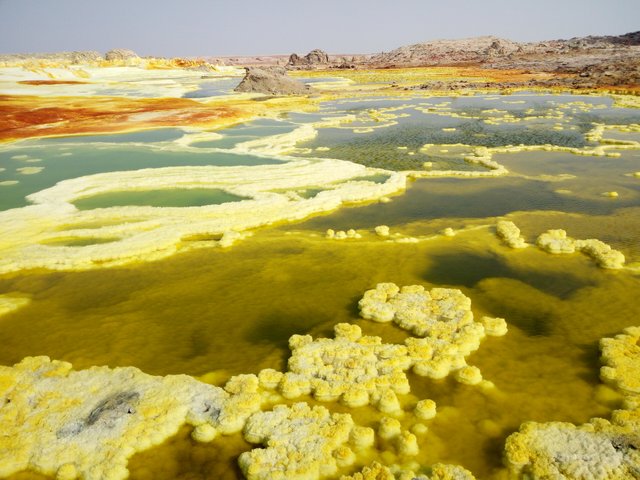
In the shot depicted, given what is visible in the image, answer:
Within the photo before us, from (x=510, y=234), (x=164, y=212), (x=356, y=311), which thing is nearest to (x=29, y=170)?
(x=164, y=212)

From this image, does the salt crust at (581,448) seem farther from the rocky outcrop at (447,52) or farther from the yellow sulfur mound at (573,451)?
the rocky outcrop at (447,52)

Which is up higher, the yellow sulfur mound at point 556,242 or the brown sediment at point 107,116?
the yellow sulfur mound at point 556,242

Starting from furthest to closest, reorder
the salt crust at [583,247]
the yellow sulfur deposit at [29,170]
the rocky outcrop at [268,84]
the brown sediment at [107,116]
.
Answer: the rocky outcrop at [268,84] → the brown sediment at [107,116] → the yellow sulfur deposit at [29,170] → the salt crust at [583,247]

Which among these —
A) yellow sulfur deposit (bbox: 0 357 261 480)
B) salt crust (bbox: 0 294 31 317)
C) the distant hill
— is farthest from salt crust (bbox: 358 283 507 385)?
the distant hill

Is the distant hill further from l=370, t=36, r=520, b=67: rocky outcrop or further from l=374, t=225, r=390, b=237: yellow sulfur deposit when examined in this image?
l=374, t=225, r=390, b=237: yellow sulfur deposit

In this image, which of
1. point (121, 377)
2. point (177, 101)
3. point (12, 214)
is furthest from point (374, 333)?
point (177, 101)

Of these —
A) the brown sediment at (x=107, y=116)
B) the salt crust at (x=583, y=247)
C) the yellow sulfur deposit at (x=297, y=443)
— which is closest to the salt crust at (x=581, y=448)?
the yellow sulfur deposit at (x=297, y=443)
